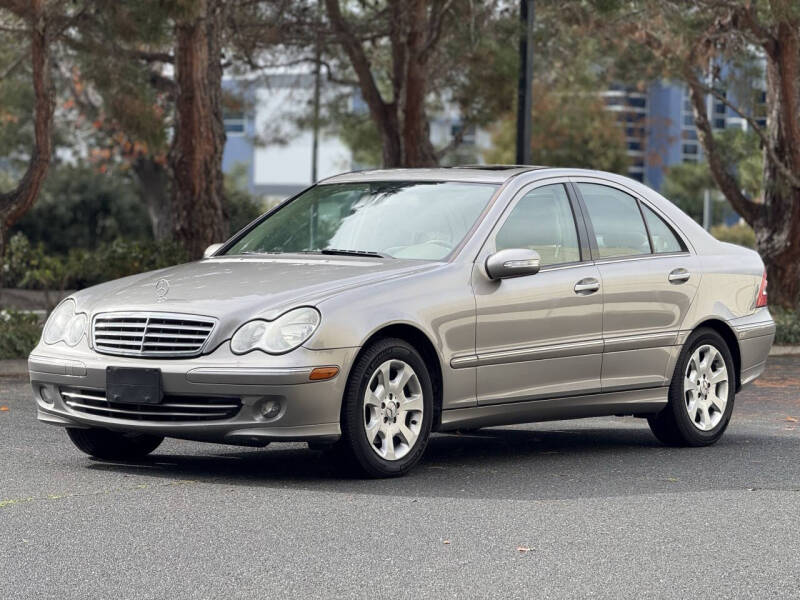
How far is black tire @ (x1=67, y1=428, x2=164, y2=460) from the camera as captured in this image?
27.9ft

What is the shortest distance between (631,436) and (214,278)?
3.62 m

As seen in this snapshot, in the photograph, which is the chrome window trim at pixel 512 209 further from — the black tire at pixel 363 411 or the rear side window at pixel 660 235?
the black tire at pixel 363 411

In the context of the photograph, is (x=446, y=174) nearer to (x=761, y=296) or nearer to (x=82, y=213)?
(x=761, y=296)

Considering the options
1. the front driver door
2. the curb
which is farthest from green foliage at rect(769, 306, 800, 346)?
the front driver door

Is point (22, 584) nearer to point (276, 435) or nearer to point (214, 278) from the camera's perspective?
point (276, 435)

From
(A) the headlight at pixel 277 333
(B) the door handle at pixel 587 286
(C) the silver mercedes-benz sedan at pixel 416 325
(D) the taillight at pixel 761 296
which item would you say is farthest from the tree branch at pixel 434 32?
(A) the headlight at pixel 277 333

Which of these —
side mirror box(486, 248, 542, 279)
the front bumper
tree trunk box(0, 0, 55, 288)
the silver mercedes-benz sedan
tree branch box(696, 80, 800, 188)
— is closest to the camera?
the front bumper

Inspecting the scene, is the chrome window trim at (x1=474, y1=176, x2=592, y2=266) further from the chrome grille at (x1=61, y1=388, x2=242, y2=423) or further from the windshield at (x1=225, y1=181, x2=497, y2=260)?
the chrome grille at (x1=61, y1=388, x2=242, y2=423)

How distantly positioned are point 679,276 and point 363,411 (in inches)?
111

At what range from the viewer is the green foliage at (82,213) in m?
34.5

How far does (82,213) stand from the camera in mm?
35031

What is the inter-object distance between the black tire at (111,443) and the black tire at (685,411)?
126 inches

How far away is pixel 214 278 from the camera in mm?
8219

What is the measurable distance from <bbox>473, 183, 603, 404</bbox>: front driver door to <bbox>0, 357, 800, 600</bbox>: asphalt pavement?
1.72 ft
